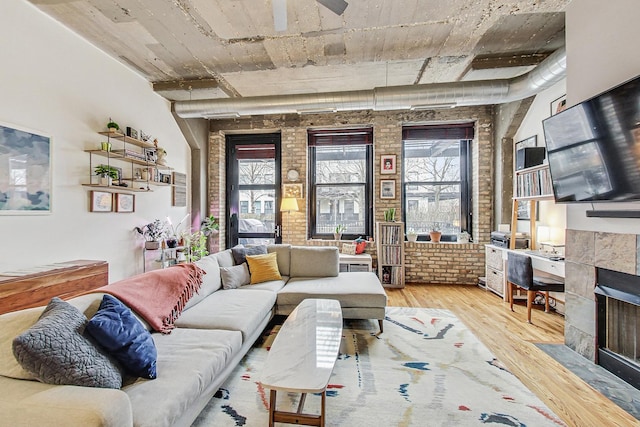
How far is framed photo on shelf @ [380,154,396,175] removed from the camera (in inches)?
196

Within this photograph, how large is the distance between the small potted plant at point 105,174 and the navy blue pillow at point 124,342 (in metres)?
2.14

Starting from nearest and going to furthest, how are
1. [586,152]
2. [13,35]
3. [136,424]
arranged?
1. [136,424]
2. [586,152]
3. [13,35]

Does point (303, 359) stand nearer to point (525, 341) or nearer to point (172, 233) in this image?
point (525, 341)

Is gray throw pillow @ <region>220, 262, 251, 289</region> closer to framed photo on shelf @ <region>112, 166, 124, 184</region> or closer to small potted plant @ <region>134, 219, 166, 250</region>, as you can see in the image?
small potted plant @ <region>134, 219, 166, 250</region>

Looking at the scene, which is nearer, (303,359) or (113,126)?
(303,359)

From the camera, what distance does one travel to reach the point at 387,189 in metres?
5.01

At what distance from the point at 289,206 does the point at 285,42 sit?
2684 millimetres

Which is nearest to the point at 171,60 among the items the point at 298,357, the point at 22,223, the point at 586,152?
the point at 22,223

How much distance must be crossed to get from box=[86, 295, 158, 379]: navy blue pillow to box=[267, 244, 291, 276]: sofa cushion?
7.03ft

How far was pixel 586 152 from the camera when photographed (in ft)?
7.03

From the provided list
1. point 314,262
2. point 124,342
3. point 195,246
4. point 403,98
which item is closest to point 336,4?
point 403,98

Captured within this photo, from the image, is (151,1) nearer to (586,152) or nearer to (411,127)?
(586,152)

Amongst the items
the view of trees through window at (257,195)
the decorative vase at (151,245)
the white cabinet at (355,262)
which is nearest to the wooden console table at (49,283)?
the decorative vase at (151,245)

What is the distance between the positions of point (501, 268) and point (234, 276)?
3727 millimetres
